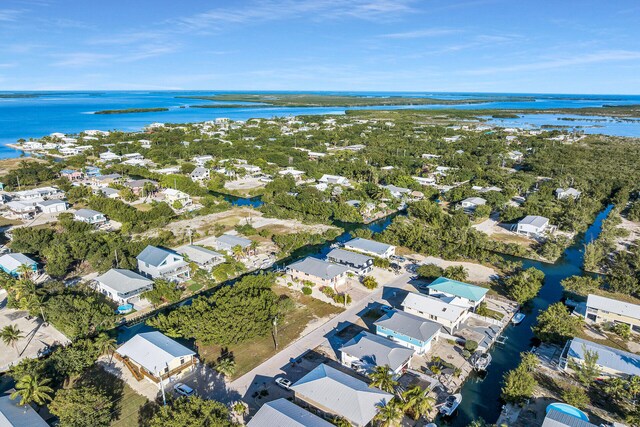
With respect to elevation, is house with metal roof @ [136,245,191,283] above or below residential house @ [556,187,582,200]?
below

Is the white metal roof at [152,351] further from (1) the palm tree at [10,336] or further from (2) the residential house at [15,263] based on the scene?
(2) the residential house at [15,263]

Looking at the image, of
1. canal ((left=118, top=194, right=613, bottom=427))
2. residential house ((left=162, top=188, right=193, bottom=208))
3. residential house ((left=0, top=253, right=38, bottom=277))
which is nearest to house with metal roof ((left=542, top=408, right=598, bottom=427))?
canal ((left=118, top=194, right=613, bottom=427))

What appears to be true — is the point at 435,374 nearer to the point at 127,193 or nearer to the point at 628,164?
the point at 127,193

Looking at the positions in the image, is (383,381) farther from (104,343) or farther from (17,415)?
(17,415)

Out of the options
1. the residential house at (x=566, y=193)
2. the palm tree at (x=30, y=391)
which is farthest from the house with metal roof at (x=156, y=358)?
the residential house at (x=566, y=193)

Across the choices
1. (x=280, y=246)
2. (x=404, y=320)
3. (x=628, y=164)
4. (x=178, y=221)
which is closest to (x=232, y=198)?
(x=178, y=221)

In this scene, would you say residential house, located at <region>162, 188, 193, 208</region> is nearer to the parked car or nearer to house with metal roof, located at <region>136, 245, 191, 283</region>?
house with metal roof, located at <region>136, 245, 191, 283</region>
